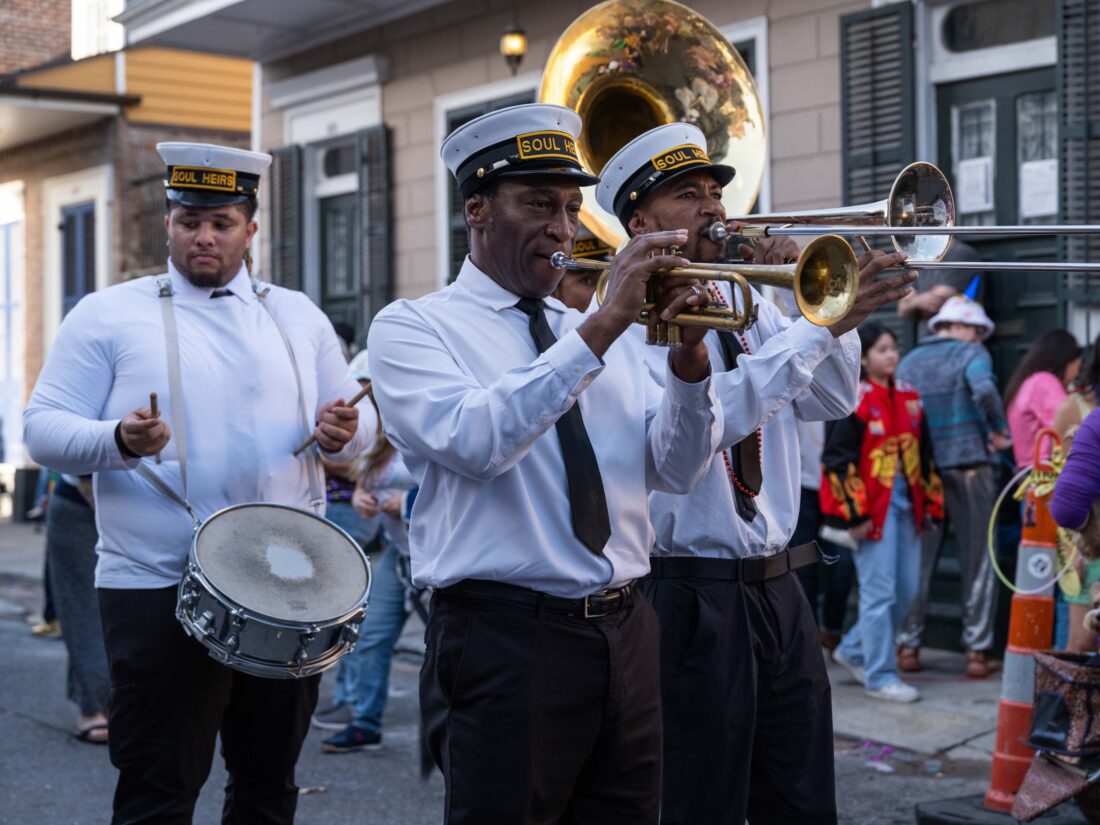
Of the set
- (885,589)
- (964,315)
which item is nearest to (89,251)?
(964,315)

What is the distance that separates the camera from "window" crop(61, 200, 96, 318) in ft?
60.5

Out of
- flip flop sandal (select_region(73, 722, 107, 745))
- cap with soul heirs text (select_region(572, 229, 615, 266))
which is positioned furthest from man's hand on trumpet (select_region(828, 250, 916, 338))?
flip flop sandal (select_region(73, 722, 107, 745))

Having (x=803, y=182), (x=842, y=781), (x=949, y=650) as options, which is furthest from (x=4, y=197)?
(x=842, y=781)

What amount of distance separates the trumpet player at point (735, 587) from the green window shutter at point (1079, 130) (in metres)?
4.46

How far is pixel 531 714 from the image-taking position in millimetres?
2943

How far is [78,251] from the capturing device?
61.6 ft

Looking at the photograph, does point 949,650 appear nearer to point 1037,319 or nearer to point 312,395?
point 1037,319

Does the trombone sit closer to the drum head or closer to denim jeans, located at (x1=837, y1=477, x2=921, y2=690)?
the drum head

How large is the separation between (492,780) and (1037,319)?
637 cm

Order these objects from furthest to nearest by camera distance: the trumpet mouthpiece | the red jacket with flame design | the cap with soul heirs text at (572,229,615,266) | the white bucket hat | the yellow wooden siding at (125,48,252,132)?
the yellow wooden siding at (125,48,252,132)
the white bucket hat
the red jacket with flame design
the cap with soul heirs text at (572,229,615,266)
the trumpet mouthpiece

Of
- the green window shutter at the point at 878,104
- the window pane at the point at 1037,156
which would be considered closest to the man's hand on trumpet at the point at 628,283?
the window pane at the point at 1037,156

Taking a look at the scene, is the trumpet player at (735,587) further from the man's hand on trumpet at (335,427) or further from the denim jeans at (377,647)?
the denim jeans at (377,647)

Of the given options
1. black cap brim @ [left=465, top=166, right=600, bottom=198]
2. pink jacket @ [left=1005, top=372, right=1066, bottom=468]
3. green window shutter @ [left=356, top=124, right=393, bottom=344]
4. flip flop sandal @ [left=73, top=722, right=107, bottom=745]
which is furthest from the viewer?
green window shutter @ [left=356, top=124, right=393, bottom=344]

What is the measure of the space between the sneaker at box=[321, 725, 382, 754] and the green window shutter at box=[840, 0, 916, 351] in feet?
13.4
